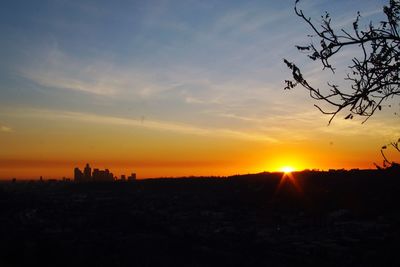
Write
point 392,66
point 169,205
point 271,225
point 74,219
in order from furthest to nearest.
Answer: point 169,205 → point 74,219 → point 271,225 → point 392,66

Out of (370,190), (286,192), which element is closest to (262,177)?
(286,192)

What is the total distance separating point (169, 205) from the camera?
34188 millimetres

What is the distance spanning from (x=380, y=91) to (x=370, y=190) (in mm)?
21653

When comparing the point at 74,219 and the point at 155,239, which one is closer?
the point at 155,239

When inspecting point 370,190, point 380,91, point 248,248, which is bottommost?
point 248,248

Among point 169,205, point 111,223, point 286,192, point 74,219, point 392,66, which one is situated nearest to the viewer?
point 392,66

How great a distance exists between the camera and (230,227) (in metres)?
23.5

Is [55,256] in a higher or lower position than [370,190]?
lower

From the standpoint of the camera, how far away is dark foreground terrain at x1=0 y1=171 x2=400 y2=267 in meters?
16.9

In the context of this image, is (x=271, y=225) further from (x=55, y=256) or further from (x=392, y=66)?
(x=392, y=66)

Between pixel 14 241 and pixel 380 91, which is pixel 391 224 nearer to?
pixel 380 91

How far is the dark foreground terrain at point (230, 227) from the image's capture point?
667 inches

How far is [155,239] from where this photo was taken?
832 inches

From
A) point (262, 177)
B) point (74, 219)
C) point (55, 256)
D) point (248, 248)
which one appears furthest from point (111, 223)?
point (262, 177)
